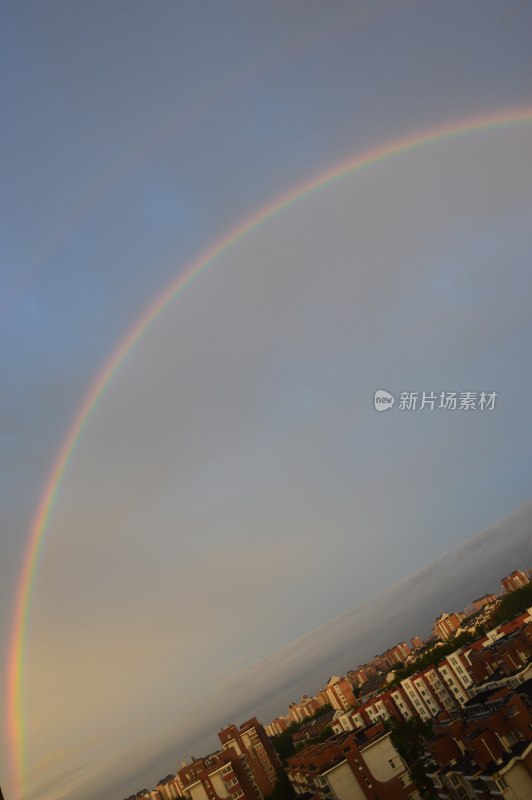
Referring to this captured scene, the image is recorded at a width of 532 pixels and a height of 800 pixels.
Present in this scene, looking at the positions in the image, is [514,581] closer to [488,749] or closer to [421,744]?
[421,744]

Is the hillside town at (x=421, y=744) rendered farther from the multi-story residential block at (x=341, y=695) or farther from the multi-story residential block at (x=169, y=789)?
the multi-story residential block at (x=341, y=695)

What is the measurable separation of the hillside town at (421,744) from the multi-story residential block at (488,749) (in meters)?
0.04

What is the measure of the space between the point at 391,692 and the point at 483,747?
35033 millimetres

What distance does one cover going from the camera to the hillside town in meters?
20.3

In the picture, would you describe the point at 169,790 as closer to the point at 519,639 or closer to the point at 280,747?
the point at 280,747

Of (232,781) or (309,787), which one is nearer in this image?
(309,787)

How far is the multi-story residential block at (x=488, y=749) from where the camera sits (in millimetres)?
17938

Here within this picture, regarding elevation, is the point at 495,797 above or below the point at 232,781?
below

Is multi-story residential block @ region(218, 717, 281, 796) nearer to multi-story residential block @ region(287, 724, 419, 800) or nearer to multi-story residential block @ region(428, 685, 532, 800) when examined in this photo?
multi-story residential block @ region(287, 724, 419, 800)

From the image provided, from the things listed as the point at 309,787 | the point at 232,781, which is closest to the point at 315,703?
the point at 232,781

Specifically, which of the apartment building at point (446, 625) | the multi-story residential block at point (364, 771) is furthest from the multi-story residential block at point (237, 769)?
the apartment building at point (446, 625)

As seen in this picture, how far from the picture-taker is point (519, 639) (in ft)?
116

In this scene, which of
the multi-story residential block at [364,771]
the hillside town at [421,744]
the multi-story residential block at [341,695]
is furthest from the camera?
the multi-story residential block at [341,695]

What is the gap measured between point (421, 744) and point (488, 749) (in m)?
23.5
